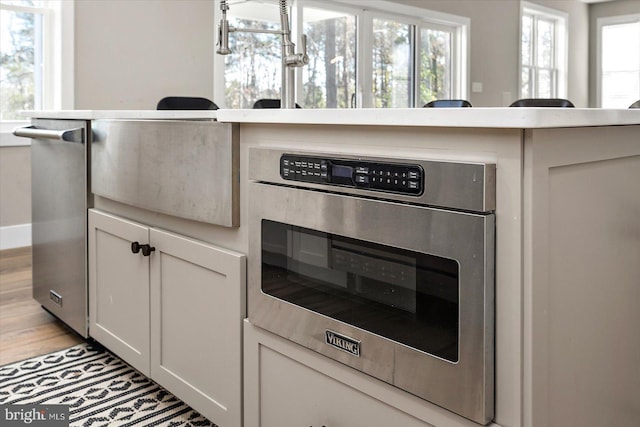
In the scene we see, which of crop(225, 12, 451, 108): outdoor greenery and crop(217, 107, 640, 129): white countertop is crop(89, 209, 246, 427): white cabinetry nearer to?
crop(217, 107, 640, 129): white countertop

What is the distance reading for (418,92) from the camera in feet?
20.1

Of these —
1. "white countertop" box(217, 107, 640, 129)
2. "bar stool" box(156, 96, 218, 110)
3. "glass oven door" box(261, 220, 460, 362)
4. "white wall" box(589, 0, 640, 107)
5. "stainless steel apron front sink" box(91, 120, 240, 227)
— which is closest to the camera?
"white countertop" box(217, 107, 640, 129)

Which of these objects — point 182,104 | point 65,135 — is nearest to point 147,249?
point 65,135

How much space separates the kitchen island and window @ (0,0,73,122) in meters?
3.18

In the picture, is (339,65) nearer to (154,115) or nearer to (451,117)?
(154,115)

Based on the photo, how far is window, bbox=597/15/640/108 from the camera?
8.01 m

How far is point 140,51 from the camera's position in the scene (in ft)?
14.2

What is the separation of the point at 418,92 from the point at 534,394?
216 inches

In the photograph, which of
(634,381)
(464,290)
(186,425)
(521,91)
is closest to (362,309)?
(464,290)

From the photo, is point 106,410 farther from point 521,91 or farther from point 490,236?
point 521,91

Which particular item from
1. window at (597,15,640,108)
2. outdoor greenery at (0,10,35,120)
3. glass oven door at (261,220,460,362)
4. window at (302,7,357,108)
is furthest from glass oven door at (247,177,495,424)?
window at (597,15,640,108)

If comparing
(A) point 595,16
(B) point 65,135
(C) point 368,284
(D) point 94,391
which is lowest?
(D) point 94,391

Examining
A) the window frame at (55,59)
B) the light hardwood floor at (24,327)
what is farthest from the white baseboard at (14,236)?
the light hardwood floor at (24,327)

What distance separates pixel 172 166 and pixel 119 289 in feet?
1.76
